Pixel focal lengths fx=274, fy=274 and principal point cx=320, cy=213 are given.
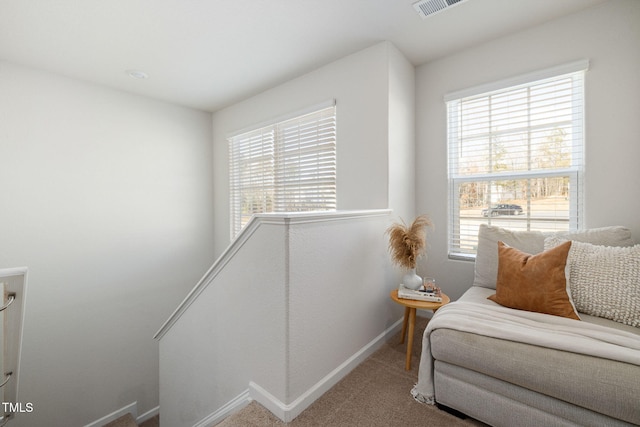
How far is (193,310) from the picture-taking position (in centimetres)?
219

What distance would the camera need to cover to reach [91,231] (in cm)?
318

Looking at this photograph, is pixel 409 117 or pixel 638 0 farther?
pixel 409 117

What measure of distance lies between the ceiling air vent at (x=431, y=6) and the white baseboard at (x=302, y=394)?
8.28ft

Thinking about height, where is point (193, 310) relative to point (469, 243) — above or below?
below

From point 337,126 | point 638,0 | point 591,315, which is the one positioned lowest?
point 591,315

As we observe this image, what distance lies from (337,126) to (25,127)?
3.16 meters

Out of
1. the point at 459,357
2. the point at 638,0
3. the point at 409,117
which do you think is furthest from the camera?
the point at 409,117

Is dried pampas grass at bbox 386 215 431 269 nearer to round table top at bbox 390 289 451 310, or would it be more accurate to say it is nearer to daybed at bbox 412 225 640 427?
round table top at bbox 390 289 451 310

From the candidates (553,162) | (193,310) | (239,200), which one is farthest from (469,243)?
(239,200)

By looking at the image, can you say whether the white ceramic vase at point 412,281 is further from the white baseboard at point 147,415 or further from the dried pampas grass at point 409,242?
the white baseboard at point 147,415

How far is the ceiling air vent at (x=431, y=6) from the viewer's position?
1.93 metres

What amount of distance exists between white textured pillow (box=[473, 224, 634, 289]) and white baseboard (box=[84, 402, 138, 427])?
4261 millimetres

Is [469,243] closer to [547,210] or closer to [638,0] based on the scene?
[547,210]

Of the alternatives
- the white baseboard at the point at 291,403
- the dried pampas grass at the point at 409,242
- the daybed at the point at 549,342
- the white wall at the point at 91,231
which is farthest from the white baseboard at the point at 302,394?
the white wall at the point at 91,231
